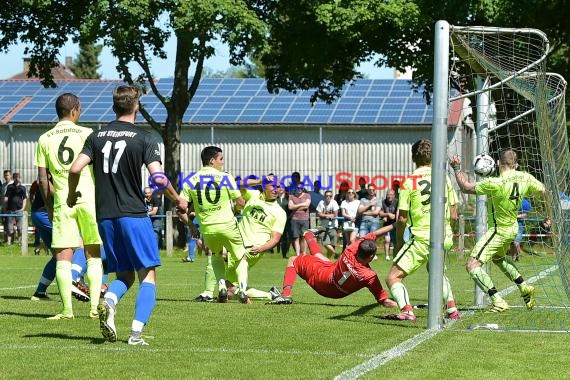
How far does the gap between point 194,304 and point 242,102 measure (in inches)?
1331

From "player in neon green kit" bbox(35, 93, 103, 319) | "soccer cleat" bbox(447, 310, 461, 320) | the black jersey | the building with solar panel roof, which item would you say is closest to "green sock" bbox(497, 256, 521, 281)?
"soccer cleat" bbox(447, 310, 461, 320)

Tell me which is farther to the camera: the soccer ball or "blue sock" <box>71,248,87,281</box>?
"blue sock" <box>71,248,87,281</box>

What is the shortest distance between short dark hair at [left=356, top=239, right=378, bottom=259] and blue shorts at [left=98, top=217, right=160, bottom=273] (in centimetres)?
379

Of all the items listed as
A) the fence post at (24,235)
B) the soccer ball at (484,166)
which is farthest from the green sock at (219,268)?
the fence post at (24,235)

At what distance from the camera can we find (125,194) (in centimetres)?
936

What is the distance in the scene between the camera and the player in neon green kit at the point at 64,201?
36.7 ft

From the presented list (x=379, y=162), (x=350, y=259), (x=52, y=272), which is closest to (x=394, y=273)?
(x=350, y=259)

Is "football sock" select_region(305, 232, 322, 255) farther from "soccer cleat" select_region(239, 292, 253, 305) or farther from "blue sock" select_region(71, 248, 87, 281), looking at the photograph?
"blue sock" select_region(71, 248, 87, 281)

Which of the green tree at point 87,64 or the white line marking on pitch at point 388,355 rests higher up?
the green tree at point 87,64

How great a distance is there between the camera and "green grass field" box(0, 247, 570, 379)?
26.2ft

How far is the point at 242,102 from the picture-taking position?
155ft

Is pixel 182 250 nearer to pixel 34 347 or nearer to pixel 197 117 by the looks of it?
pixel 197 117

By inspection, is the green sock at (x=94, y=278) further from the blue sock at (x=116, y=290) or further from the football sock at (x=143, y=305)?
the football sock at (x=143, y=305)

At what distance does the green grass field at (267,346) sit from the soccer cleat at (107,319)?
91 millimetres
